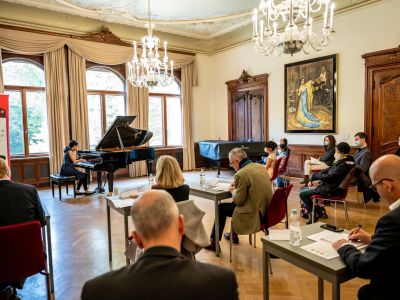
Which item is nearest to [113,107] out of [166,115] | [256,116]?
[166,115]

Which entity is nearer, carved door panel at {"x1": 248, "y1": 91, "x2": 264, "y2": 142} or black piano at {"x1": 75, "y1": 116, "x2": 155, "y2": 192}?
black piano at {"x1": 75, "y1": 116, "x2": 155, "y2": 192}

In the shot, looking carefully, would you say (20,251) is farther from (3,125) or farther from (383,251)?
(3,125)

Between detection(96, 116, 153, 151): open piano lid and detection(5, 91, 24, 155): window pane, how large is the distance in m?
2.45

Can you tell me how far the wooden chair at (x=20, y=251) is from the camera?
2006 millimetres

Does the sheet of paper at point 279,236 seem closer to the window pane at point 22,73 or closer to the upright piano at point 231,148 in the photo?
the upright piano at point 231,148

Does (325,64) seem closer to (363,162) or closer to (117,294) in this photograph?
(363,162)

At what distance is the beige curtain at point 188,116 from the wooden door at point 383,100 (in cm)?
525

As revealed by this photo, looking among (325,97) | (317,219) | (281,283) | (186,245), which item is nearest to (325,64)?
(325,97)

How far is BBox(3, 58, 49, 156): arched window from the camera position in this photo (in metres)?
7.29

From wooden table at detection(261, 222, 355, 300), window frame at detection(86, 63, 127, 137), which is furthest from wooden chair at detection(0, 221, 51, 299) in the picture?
window frame at detection(86, 63, 127, 137)

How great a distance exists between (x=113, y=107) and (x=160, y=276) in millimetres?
8375

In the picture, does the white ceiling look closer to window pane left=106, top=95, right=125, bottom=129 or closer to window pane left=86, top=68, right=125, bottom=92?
window pane left=86, top=68, right=125, bottom=92

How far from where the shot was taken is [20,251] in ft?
6.84

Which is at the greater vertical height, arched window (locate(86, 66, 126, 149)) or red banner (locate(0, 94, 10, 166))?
arched window (locate(86, 66, 126, 149))
